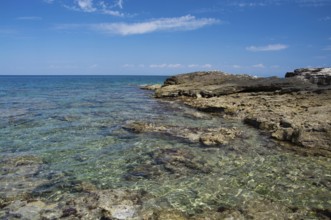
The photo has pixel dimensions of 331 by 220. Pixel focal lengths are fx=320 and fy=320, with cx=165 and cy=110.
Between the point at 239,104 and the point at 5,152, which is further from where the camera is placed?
the point at 239,104

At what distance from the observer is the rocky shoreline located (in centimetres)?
1505

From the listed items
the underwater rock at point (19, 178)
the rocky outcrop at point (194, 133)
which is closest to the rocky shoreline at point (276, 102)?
the rocky outcrop at point (194, 133)

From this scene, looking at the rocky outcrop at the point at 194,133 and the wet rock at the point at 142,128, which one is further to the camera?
the wet rock at the point at 142,128

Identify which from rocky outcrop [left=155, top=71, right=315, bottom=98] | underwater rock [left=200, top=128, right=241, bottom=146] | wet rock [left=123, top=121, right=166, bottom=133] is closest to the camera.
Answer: underwater rock [left=200, top=128, right=241, bottom=146]

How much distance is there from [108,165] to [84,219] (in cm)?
426

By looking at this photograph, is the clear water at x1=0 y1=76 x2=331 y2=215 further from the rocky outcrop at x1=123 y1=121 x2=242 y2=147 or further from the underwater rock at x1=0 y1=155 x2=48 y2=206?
the rocky outcrop at x1=123 y1=121 x2=242 y2=147

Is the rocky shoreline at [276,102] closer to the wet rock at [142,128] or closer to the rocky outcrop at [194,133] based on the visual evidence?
the rocky outcrop at [194,133]

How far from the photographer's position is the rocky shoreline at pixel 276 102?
15.1 m

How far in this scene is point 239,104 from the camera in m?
25.6

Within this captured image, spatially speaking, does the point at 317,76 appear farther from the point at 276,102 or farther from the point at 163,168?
the point at 163,168

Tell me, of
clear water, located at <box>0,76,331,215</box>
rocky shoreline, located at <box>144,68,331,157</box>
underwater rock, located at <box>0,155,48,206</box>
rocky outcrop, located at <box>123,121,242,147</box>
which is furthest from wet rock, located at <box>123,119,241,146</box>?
underwater rock, located at <box>0,155,48,206</box>

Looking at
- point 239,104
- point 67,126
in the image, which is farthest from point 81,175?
point 239,104

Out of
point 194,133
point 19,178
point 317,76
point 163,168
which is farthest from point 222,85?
point 19,178

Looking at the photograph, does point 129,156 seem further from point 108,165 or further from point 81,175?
point 81,175
